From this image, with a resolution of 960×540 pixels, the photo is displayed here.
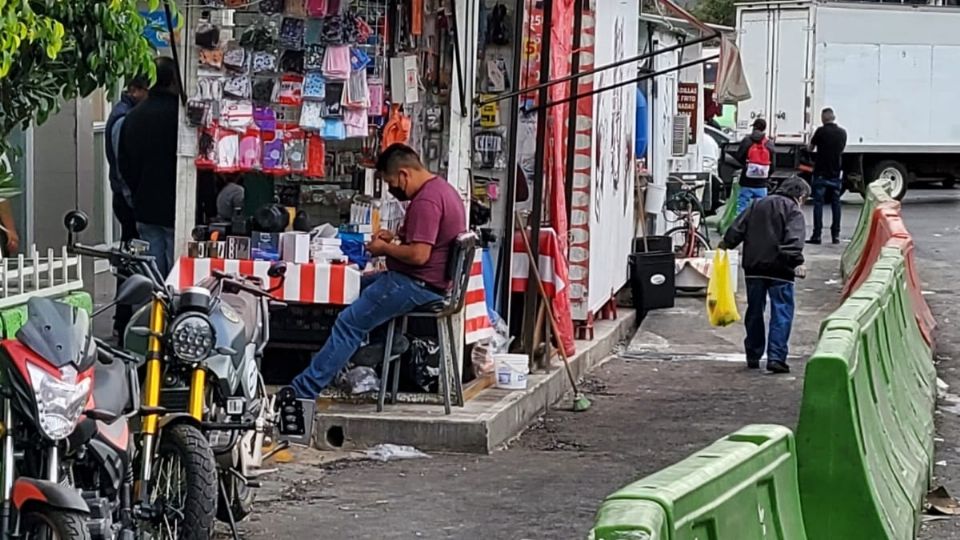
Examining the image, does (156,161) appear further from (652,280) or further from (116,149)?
(652,280)

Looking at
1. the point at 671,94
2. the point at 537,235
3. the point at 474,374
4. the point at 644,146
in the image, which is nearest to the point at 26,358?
the point at 474,374

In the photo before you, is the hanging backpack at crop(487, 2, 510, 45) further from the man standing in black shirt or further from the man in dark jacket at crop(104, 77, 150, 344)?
the man standing in black shirt

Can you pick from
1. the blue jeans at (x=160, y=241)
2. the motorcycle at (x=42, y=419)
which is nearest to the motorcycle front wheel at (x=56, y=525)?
the motorcycle at (x=42, y=419)

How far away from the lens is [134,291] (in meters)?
5.99

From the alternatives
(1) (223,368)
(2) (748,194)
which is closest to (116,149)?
(1) (223,368)

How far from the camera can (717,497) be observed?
3.79 m

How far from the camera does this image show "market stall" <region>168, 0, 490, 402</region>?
30.3 ft

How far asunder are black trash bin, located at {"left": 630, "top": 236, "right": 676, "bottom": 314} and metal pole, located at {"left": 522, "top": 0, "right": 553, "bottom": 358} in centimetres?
394

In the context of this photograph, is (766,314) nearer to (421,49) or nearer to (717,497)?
(421,49)

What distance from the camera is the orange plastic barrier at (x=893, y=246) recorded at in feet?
39.4

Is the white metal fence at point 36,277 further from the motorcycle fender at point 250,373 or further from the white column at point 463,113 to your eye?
the white column at point 463,113

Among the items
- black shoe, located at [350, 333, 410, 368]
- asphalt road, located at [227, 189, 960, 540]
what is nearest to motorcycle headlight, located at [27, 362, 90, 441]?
asphalt road, located at [227, 189, 960, 540]

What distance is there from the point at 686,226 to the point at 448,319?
875 centimetres

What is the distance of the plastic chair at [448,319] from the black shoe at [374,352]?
0.04 metres
